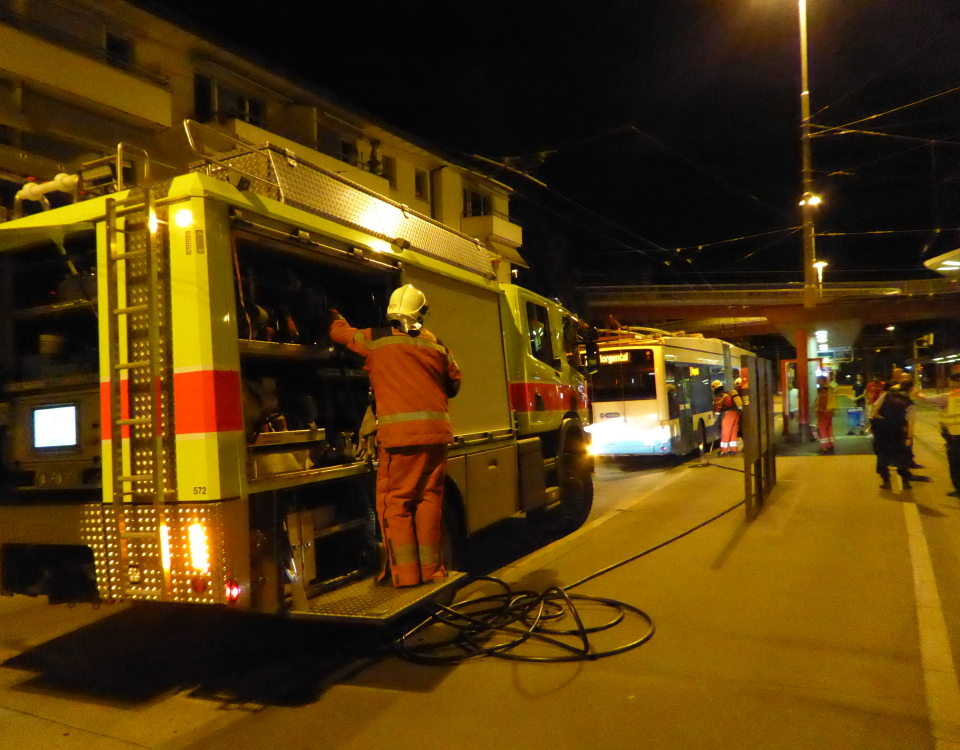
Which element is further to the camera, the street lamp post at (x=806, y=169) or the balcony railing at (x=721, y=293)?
the balcony railing at (x=721, y=293)

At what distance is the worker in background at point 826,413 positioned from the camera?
15367 mm

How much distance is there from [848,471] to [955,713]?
988 centimetres

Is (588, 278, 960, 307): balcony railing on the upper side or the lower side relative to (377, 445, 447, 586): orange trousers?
upper

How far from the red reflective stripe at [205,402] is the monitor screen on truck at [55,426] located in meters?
1.12

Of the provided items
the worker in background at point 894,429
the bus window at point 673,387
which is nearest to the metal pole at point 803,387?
the bus window at point 673,387

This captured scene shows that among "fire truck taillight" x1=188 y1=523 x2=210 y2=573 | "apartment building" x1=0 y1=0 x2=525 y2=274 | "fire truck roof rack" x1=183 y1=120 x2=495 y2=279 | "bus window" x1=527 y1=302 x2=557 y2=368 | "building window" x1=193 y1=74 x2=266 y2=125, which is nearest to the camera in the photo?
"fire truck taillight" x1=188 y1=523 x2=210 y2=573

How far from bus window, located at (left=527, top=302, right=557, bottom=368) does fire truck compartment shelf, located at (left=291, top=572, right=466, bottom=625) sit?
12.0ft

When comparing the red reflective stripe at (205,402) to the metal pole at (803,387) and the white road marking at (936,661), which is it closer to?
the white road marking at (936,661)

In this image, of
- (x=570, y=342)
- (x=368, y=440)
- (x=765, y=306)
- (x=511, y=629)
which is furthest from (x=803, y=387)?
(x=368, y=440)

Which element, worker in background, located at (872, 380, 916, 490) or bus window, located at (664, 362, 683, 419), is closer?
worker in background, located at (872, 380, 916, 490)

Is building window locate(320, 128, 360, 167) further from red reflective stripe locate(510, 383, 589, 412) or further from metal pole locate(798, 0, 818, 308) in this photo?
red reflective stripe locate(510, 383, 589, 412)

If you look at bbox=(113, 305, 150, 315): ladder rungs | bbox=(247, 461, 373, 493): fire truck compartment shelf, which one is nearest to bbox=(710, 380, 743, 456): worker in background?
bbox=(247, 461, 373, 493): fire truck compartment shelf

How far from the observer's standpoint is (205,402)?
369 cm

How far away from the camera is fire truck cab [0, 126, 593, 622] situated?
3742mm
